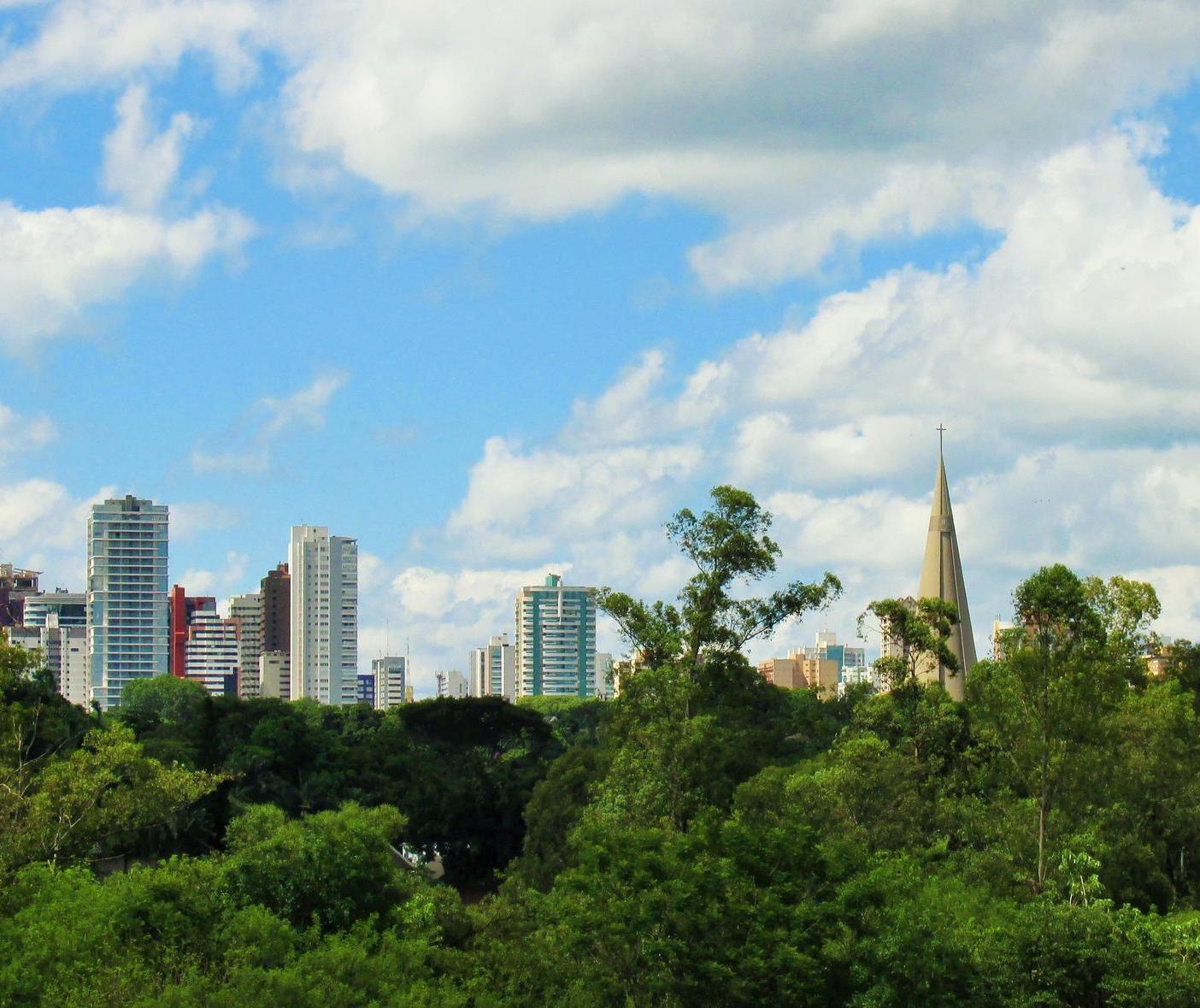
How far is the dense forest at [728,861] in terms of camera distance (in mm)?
25875

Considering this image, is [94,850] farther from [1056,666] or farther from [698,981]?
[1056,666]

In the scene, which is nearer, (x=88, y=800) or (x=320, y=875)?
(x=320, y=875)

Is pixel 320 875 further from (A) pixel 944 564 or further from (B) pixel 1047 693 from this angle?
(A) pixel 944 564

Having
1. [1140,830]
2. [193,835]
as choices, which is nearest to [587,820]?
[1140,830]

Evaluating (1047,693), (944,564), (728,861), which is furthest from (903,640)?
(944,564)

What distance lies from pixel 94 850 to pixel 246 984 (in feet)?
42.1

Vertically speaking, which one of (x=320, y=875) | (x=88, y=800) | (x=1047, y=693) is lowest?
(x=320, y=875)

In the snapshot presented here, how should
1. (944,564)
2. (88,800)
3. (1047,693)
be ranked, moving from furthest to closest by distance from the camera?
(944,564)
(1047,693)
(88,800)

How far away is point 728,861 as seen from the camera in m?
26.9

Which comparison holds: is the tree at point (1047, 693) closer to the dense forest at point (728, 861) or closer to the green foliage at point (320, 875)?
the dense forest at point (728, 861)

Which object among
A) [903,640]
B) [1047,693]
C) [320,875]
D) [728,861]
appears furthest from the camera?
[903,640]

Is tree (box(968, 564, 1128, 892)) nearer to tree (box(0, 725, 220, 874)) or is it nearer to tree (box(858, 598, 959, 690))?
tree (box(858, 598, 959, 690))

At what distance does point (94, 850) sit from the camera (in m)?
34.8

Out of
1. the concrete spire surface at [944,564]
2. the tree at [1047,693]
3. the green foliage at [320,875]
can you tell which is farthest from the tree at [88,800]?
the concrete spire surface at [944,564]
